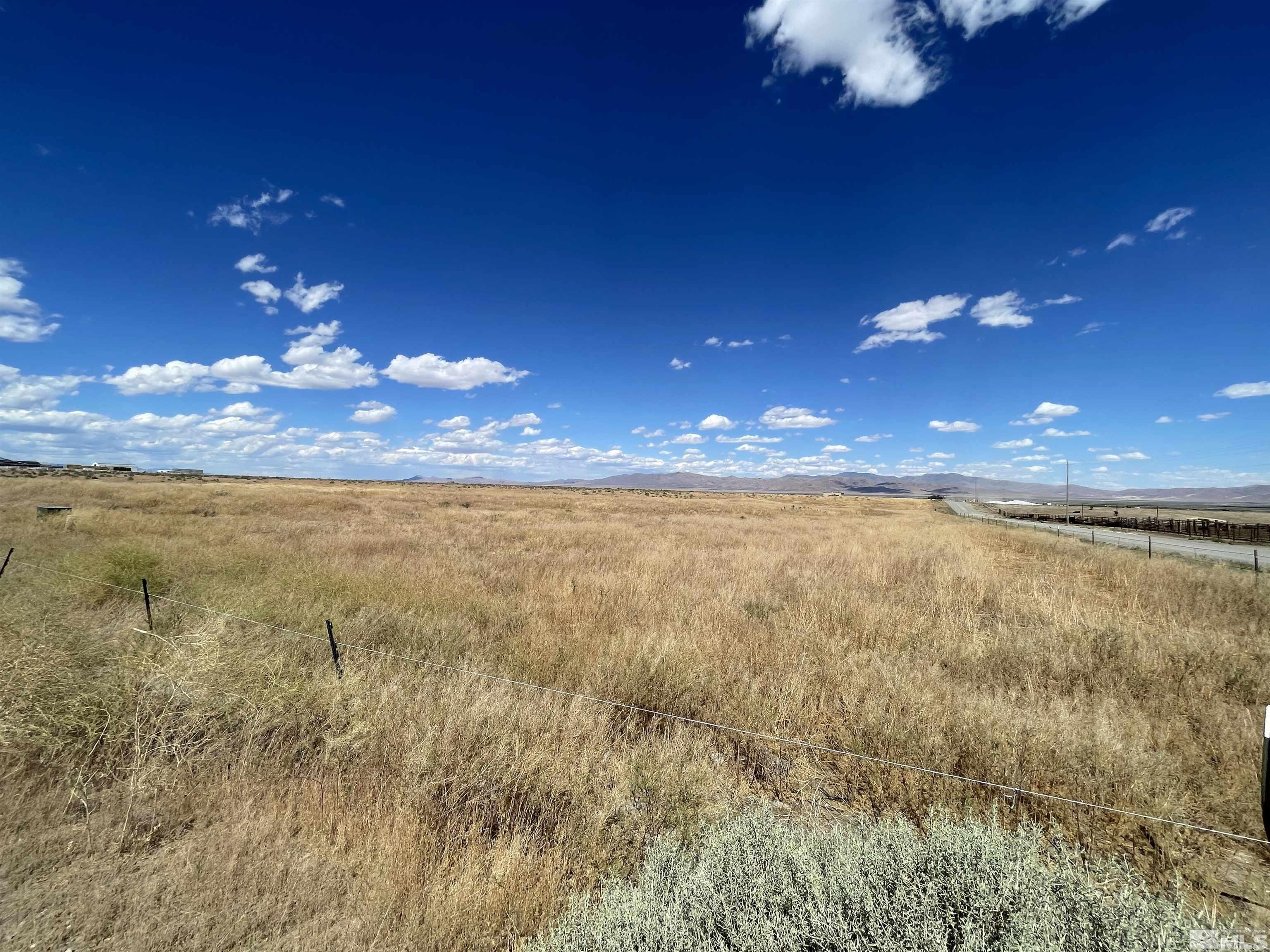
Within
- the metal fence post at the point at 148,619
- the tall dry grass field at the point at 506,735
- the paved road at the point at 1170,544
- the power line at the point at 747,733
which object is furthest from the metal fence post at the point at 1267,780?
the paved road at the point at 1170,544

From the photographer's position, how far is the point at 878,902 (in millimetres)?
2086

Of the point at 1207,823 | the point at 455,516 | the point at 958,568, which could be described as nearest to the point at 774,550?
the point at 958,568

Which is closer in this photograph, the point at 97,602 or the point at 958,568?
the point at 97,602

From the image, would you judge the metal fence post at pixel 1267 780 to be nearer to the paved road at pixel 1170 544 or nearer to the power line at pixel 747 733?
the power line at pixel 747 733

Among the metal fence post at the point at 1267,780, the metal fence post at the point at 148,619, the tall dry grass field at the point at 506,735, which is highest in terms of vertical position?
the metal fence post at the point at 1267,780

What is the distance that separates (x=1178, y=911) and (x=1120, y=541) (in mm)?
27810

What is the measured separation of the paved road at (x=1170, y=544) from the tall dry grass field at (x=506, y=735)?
1154 cm

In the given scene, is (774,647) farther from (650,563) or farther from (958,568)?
(958,568)

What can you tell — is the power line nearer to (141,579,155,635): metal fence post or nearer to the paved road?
(141,579,155,635): metal fence post

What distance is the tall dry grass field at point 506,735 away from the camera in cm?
262

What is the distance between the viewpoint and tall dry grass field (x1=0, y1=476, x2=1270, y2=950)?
262 centimetres

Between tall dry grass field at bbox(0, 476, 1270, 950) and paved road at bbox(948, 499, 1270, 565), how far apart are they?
37.8 feet

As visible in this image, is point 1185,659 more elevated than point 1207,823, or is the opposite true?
point 1185,659

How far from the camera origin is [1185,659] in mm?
5637
